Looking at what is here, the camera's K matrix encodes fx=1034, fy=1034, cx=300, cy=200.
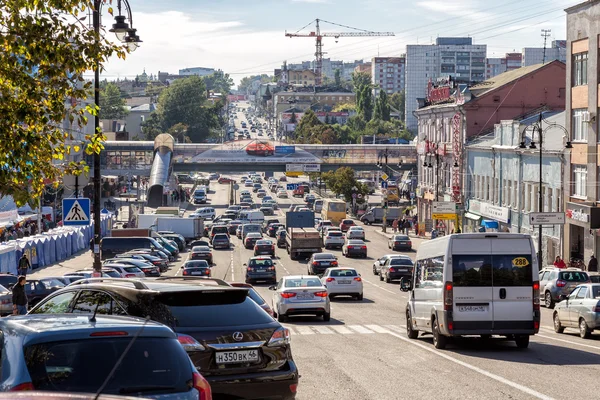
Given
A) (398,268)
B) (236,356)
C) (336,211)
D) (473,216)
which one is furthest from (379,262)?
(236,356)

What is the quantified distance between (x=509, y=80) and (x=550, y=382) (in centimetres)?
6770

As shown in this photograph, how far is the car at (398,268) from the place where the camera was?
5225 cm

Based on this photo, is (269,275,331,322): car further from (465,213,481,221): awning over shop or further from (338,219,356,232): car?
(338,219,356,232): car

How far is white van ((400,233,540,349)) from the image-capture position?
20.9 m

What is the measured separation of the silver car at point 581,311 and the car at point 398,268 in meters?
24.0

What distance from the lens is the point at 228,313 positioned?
11.8 metres

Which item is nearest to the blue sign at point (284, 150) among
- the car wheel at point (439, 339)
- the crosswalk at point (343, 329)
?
the crosswalk at point (343, 329)

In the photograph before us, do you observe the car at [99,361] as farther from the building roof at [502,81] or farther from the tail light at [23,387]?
the building roof at [502,81]

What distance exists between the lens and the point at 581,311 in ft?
85.2

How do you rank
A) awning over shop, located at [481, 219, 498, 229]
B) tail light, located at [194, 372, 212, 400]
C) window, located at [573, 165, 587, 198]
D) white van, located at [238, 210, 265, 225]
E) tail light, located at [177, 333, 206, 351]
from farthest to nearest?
white van, located at [238, 210, 265, 225] → awning over shop, located at [481, 219, 498, 229] → window, located at [573, 165, 587, 198] → tail light, located at [177, 333, 206, 351] → tail light, located at [194, 372, 212, 400]

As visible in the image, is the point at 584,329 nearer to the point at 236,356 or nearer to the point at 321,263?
Result: the point at 236,356

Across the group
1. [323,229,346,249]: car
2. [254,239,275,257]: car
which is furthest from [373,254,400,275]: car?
[323,229,346,249]: car

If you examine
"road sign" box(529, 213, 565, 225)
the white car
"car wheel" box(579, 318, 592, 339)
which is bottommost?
the white car

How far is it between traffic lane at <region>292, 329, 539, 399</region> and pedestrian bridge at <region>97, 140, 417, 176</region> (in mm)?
104136
